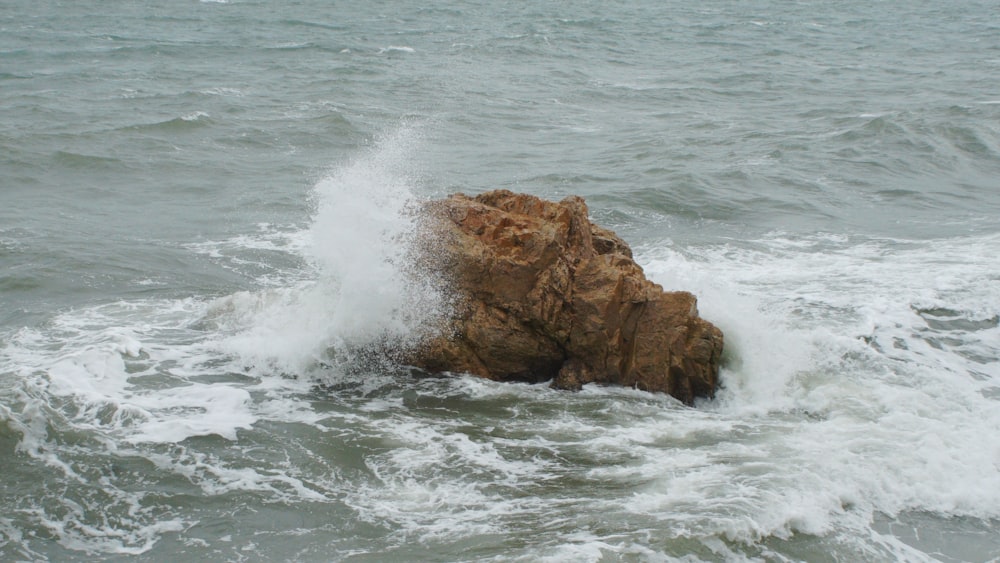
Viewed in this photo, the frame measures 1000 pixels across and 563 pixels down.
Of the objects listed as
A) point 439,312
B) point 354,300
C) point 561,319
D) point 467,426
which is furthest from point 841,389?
point 354,300

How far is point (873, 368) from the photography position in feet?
27.3

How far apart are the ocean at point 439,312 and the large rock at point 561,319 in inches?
7.1

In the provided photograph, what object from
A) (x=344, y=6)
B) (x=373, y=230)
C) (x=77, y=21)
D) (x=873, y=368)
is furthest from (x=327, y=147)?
(x=344, y=6)

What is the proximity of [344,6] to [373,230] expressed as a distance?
126ft

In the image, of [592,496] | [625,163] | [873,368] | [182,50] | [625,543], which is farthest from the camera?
[182,50]

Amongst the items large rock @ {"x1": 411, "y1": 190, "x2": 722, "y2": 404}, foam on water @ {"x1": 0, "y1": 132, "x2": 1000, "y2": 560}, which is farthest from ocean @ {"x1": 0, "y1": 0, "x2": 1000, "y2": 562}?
large rock @ {"x1": 411, "y1": 190, "x2": 722, "y2": 404}

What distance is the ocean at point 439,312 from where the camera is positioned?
594 centimetres

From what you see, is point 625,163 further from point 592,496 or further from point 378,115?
point 592,496

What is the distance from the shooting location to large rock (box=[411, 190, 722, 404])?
7.84 metres

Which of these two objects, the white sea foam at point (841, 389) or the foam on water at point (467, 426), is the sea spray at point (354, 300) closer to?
the foam on water at point (467, 426)

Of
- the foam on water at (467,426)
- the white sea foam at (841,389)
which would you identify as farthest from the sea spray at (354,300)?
the white sea foam at (841,389)

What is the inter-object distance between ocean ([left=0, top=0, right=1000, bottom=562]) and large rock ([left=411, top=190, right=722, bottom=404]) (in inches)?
7.1

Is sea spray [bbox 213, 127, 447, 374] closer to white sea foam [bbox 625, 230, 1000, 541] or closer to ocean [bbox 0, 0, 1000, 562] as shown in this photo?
ocean [bbox 0, 0, 1000, 562]

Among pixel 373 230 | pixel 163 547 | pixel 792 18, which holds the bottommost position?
pixel 163 547
